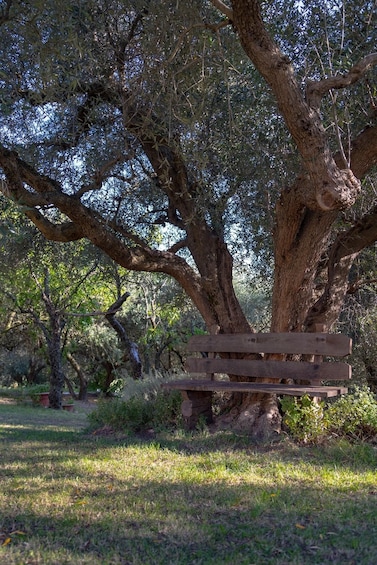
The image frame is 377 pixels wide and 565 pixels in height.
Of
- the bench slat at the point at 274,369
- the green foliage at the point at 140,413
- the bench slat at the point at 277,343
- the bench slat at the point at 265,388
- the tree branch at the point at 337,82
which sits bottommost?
the green foliage at the point at 140,413

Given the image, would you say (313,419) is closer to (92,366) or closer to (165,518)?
(165,518)

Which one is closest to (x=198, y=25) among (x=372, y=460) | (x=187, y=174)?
(x=187, y=174)

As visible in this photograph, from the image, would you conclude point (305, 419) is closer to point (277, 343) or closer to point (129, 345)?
point (277, 343)

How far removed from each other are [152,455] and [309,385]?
235cm

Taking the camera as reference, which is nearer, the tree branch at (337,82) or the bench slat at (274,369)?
the tree branch at (337,82)

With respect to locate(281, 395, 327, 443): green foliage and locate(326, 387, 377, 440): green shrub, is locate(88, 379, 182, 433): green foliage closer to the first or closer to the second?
locate(281, 395, 327, 443): green foliage

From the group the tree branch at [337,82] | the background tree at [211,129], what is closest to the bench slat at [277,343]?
the background tree at [211,129]

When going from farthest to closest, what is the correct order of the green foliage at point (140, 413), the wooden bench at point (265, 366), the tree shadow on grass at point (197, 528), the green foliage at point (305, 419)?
the green foliage at point (140, 413), the wooden bench at point (265, 366), the green foliage at point (305, 419), the tree shadow on grass at point (197, 528)

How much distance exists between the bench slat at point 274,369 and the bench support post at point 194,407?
1.36 feet

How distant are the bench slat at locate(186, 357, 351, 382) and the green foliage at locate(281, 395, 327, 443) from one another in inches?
15.9

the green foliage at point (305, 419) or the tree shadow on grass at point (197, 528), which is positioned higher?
the green foliage at point (305, 419)

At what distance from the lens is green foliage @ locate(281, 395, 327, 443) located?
6.76m

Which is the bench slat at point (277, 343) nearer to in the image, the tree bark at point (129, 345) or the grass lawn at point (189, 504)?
the grass lawn at point (189, 504)

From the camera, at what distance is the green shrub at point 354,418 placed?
6.81 m
